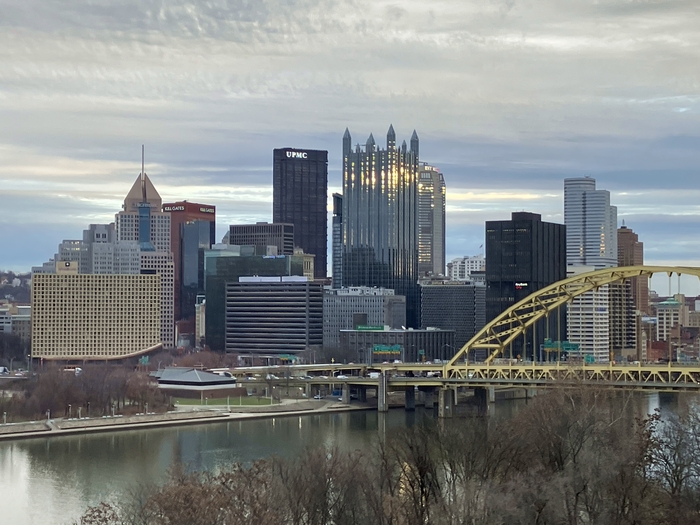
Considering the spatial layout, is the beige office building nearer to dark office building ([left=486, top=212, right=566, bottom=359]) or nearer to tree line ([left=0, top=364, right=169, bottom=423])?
dark office building ([left=486, top=212, right=566, bottom=359])

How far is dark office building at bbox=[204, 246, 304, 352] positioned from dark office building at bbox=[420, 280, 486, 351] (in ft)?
62.0

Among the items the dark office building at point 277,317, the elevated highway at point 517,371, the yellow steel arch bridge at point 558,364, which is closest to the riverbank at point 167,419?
the elevated highway at point 517,371

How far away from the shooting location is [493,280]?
14700cm

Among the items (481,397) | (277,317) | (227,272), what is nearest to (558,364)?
(481,397)

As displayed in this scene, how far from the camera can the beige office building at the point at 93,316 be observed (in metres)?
144

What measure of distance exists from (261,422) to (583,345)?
7565 centimetres

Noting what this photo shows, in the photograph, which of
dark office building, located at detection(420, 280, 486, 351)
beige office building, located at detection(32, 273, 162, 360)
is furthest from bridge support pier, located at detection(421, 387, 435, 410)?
dark office building, located at detection(420, 280, 486, 351)

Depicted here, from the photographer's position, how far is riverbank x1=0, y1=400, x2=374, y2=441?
7431 cm

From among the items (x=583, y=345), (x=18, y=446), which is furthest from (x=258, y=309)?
(x=18, y=446)

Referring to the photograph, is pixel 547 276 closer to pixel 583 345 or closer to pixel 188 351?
pixel 583 345

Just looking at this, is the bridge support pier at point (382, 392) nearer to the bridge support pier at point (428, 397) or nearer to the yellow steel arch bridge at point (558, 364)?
the bridge support pier at point (428, 397)

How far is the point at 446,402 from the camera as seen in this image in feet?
314

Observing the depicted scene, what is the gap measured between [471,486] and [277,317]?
117 m

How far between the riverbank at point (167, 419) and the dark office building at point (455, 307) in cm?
7418
